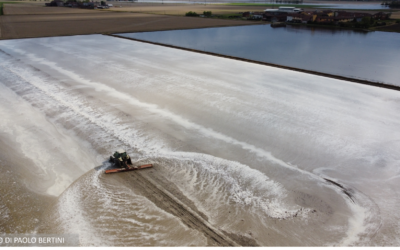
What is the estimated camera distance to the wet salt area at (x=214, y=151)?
4.84 metres

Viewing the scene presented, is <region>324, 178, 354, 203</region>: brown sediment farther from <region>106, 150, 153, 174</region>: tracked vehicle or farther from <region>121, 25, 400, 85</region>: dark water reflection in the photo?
<region>121, 25, 400, 85</region>: dark water reflection

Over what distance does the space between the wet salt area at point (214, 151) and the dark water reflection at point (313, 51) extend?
2.55 m

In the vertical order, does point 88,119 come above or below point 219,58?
below

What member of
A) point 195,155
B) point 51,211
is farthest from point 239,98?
point 51,211

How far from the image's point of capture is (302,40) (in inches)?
912

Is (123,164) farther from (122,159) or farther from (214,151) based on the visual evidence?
(214,151)

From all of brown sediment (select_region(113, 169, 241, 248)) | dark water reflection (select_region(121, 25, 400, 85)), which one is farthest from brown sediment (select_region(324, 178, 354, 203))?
dark water reflection (select_region(121, 25, 400, 85))

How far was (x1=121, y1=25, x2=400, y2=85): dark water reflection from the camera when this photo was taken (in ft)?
46.6

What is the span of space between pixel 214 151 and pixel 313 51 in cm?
1486

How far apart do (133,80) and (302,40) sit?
16.5 metres

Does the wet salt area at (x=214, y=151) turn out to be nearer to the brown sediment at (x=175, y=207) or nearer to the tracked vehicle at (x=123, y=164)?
the brown sediment at (x=175, y=207)

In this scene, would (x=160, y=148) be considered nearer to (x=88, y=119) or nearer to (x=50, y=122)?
(x=88, y=119)

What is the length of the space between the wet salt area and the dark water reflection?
255 cm

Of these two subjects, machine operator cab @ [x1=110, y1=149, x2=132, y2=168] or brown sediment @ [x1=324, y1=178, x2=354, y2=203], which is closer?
brown sediment @ [x1=324, y1=178, x2=354, y2=203]
